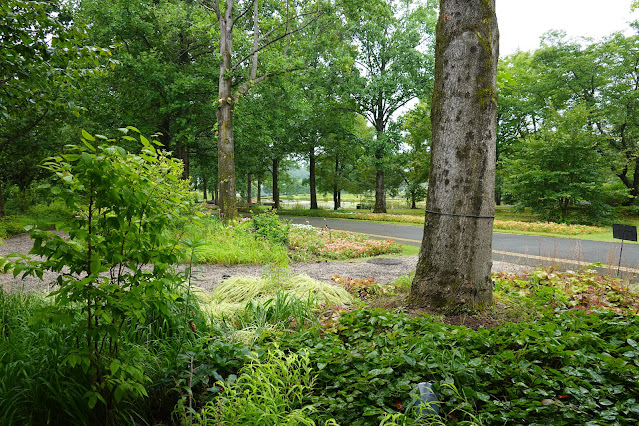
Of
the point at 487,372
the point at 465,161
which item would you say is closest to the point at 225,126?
the point at 465,161

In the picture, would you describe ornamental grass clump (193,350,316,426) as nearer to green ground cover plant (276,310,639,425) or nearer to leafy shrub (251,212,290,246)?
green ground cover plant (276,310,639,425)

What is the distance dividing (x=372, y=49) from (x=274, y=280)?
837 inches

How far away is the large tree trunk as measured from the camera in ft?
12.2

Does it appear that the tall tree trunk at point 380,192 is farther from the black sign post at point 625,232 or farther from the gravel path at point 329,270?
the black sign post at point 625,232

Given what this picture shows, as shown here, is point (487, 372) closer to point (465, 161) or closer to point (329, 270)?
point (465, 161)

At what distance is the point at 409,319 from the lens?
10.8ft

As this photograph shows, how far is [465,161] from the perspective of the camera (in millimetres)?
3727

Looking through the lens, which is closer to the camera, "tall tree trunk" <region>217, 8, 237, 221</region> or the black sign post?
the black sign post

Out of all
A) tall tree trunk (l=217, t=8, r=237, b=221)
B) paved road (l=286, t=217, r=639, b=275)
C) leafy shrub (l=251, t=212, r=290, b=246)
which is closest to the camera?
paved road (l=286, t=217, r=639, b=275)

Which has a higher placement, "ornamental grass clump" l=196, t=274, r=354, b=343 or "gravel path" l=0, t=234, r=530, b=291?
"ornamental grass clump" l=196, t=274, r=354, b=343

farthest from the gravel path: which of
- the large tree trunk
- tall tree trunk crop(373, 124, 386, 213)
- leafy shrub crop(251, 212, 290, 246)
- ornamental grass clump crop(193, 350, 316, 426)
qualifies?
tall tree trunk crop(373, 124, 386, 213)

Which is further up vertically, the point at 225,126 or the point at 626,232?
the point at 225,126

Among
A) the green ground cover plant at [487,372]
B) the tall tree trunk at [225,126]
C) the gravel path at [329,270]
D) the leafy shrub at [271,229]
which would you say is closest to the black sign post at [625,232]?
the gravel path at [329,270]

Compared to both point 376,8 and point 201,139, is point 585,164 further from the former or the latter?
point 201,139
